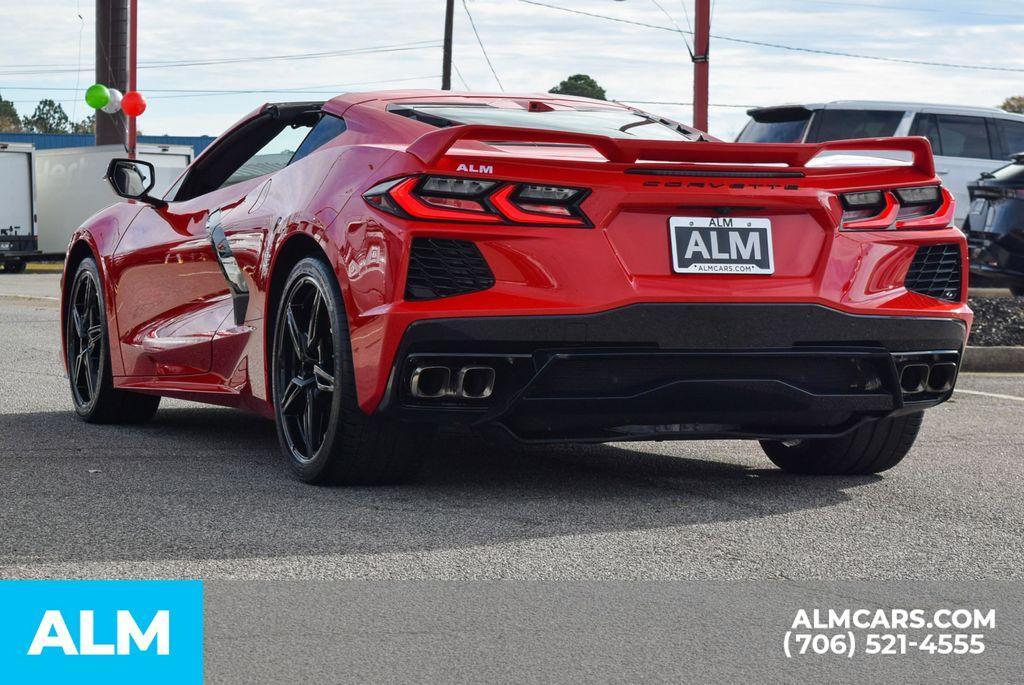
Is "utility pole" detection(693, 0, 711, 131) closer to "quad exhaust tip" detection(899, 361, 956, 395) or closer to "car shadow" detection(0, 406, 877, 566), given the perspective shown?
"car shadow" detection(0, 406, 877, 566)

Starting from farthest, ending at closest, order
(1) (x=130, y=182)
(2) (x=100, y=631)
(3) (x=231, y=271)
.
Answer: (1) (x=130, y=182)
(3) (x=231, y=271)
(2) (x=100, y=631)

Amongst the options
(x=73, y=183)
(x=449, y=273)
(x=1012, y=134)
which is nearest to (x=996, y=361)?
(x=449, y=273)

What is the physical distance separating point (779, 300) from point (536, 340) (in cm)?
81

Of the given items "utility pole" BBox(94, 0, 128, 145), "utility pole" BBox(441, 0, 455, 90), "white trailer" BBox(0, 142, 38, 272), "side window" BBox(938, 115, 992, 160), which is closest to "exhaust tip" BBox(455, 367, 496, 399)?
"side window" BBox(938, 115, 992, 160)

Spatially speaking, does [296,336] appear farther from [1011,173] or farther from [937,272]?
[1011,173]

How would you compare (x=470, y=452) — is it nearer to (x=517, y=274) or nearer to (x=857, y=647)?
(x=517, y=274)

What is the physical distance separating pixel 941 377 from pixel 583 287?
1416mm

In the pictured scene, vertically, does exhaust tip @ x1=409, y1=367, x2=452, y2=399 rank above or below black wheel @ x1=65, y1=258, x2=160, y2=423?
above

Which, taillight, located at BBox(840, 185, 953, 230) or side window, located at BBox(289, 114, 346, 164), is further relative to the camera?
side window, located at BBox(289, 114, 346, 164)

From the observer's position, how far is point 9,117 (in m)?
148

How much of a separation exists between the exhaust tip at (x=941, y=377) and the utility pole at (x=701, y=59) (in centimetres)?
1403

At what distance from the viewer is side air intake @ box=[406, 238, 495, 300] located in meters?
4.99

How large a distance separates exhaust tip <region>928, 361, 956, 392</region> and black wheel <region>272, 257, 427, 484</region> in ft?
5.78

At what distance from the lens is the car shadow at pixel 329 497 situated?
15.5 ft
